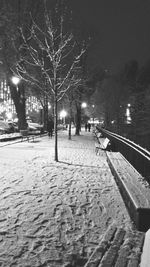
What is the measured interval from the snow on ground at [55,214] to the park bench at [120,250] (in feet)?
0.39

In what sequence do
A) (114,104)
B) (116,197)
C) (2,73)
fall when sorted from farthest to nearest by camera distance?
(114,104) → (2,73) → (116,197)

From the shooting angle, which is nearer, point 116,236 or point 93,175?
point 116,236

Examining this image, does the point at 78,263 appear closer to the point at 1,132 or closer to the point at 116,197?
the point at 116,197

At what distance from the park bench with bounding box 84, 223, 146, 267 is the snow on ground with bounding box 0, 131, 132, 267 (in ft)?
0.39

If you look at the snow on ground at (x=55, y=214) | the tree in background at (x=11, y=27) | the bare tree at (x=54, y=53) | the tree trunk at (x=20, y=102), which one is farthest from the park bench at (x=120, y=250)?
the tree trunk at (x=20, y=102)

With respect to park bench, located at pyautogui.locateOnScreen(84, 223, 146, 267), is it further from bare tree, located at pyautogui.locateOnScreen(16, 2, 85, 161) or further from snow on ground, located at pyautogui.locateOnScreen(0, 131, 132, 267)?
bare tree, located at pyautogui.locateOnScreen(16, 2, 85, 161)

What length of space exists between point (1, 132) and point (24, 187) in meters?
23.2

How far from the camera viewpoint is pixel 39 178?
22.6ft

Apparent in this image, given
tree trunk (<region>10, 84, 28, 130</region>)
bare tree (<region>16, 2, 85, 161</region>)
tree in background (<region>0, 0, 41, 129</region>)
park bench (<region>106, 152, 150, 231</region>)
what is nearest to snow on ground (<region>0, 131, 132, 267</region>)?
park bench (<region>106, 152, 150, 231</region>)

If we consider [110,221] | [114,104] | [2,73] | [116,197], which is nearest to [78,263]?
[110,221]

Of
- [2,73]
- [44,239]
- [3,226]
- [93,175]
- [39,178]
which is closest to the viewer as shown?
[44,239]

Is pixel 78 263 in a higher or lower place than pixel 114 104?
lower

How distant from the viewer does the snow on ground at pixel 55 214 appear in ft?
10.4

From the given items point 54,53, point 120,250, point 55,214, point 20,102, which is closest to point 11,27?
point 20,102
